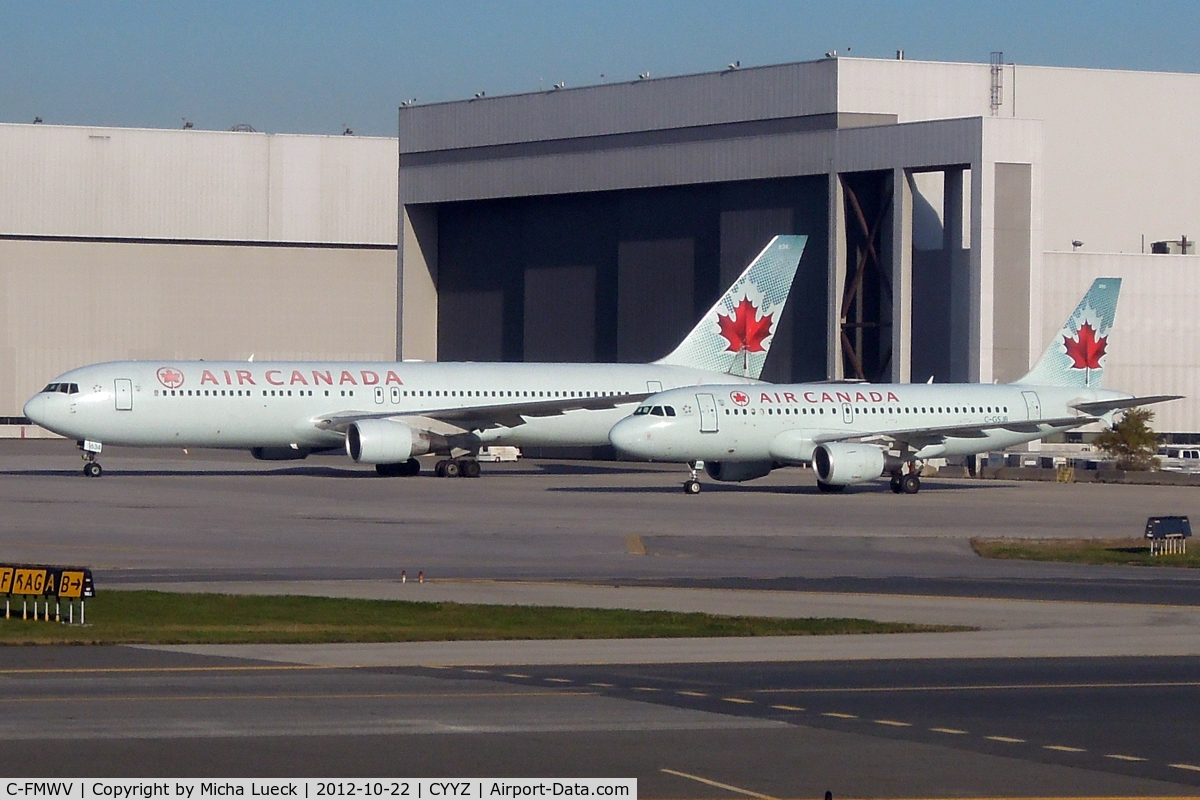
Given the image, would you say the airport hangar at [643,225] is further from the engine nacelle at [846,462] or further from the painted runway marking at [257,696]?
the painted runway marking at [257,696]

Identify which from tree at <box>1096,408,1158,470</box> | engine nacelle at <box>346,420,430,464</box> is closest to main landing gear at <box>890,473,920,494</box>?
engine nacelle at <box>346,420,430,464</box>

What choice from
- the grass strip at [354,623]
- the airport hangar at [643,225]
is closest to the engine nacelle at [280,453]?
the airport hangar at [643,225]

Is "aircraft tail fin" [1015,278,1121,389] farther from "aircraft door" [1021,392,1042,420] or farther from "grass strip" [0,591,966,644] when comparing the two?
"grass strip" [0,591,966,644]

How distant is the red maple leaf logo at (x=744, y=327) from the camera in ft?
225

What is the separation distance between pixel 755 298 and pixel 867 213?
27.9ft

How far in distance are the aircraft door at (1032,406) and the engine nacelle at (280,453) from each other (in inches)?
947

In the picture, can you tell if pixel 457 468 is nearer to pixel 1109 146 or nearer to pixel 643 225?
pixel 643 225

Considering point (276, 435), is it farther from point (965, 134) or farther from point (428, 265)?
point (428, 265)

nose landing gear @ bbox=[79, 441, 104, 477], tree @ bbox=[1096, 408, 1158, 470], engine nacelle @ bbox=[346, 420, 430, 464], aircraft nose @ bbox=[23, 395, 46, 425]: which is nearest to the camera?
aircraft nose @ bbox=[23, 395, 46, 425]

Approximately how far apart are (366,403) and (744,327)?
16.6m

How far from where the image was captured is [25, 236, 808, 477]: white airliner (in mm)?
55625

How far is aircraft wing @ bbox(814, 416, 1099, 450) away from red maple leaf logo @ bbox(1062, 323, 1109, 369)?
11.9 feet

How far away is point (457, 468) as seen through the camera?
60.8m

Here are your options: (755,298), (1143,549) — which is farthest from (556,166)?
(1143,549)
